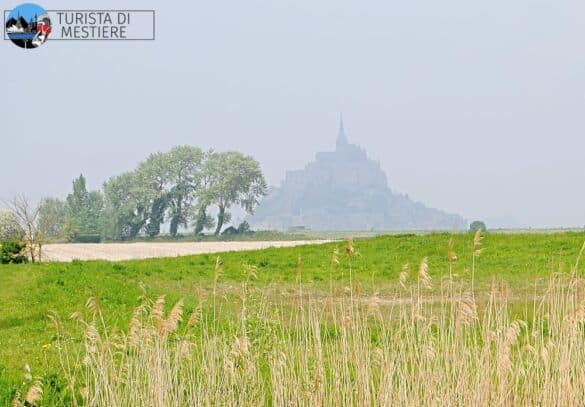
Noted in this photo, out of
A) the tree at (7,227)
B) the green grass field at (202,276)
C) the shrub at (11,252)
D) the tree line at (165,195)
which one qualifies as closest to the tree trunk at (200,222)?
the tree line at (165,195)


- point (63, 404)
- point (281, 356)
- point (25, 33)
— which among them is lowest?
point (63, 404)

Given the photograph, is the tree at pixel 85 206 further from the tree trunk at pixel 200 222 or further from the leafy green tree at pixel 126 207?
the tree trunk at pixel 200 222

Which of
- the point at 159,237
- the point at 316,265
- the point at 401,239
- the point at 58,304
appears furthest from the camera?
the point at 159,237

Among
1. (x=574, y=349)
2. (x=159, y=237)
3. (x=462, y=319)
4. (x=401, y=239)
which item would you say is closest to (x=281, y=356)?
(x=462, y=319)

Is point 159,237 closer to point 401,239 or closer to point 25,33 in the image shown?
point 401,239

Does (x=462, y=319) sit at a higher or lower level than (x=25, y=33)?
lower

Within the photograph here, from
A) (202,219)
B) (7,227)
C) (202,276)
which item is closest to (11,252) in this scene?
(202,276)

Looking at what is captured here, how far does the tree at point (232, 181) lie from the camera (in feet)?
128

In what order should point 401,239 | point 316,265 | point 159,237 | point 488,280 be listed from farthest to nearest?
point 159,237, point 401,239, point 316,265, point 488,280

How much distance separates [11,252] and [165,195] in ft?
66.1

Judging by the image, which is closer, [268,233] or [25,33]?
[25,33]

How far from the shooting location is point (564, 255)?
16.9 meters

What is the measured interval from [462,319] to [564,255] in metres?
13.4

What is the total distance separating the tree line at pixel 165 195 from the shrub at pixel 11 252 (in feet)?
63.6
